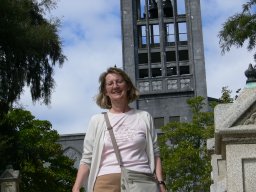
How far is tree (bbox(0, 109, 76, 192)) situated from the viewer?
35497 mm

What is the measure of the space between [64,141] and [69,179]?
33050 mm

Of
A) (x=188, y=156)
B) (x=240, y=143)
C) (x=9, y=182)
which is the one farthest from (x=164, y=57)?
(x=240, y=143)

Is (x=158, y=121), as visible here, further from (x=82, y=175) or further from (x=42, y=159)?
(x=82, y=175)

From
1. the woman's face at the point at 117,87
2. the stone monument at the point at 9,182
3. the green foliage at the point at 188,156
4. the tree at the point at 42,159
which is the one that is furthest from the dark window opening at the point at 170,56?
the woman's face at the point at 117,87

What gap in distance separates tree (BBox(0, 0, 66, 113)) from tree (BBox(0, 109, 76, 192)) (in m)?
4.65

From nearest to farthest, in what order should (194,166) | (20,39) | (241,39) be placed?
(241,39) < (20,39) < (194,166)

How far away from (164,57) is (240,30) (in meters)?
53.2

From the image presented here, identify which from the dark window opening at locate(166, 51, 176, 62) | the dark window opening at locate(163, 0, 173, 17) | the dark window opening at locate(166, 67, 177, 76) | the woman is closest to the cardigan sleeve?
the woman

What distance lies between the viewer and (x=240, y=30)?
19984mm

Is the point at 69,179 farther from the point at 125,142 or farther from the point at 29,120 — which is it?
the point at 125,142

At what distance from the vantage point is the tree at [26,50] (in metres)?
26.3

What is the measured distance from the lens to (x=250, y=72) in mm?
8227

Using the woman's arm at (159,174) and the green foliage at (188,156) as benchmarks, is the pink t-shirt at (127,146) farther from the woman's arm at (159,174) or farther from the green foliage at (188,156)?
the green foliage at (188,156)

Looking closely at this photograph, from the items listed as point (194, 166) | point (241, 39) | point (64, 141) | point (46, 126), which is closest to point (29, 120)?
point (46, 126)
